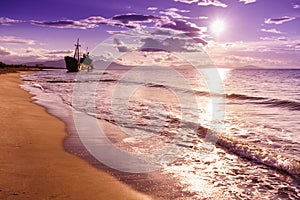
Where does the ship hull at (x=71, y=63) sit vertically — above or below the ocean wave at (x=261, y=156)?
above

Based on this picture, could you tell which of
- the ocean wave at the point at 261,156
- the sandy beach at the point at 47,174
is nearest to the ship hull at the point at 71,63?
the sandy beach at the point at 47,174

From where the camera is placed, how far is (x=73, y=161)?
645 cm

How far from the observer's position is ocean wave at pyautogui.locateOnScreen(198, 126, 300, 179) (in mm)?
6720

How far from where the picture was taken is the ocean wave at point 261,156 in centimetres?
672

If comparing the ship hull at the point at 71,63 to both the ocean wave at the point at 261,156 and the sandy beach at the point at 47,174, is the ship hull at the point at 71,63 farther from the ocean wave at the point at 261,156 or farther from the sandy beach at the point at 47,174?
the ocean wave at the point at 261,156

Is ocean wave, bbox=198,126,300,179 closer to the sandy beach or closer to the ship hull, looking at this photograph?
the sandy beach

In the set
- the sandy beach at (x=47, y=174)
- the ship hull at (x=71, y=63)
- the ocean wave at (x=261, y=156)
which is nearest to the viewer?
the sandy beach at (x=47, y=174)

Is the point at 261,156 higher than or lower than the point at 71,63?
lower

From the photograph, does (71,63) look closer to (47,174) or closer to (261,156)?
(261,156)

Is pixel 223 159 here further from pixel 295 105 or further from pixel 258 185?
pixel 295 105

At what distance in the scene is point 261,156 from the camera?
7.61 metres

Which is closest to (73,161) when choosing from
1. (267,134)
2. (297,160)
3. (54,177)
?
(54,177)

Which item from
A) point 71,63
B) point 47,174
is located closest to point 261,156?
point 47,174

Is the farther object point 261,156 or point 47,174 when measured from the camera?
point 261,156
